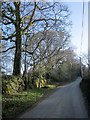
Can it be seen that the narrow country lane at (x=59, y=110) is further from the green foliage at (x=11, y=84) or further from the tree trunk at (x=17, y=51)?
the tree trunk at (x=17, y=51)

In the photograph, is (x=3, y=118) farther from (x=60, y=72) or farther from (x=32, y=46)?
(x=60, y=72)

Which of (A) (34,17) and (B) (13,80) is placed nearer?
(B) (13,80)

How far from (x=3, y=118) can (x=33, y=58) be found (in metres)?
28.9

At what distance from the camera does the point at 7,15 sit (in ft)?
92.9

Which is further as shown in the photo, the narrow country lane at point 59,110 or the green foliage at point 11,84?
the green foliage at point 11,84

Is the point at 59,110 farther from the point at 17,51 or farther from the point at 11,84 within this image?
the point at 17,51

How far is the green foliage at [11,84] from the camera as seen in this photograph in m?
23.5

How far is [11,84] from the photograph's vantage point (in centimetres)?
2536

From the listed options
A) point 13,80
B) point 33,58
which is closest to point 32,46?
point 33,58

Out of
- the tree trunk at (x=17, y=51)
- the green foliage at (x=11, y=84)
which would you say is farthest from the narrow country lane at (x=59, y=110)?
the tree trunk at (x=17, y=51)

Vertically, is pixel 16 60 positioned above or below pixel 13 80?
above

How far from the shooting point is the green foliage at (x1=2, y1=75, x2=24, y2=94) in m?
23.5

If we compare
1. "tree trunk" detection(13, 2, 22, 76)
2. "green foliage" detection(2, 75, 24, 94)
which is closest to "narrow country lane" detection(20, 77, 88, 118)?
"green foliage" detection(2, 75, 24, 94)

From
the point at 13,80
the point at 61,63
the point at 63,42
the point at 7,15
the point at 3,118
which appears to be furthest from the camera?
the point at 61,63
